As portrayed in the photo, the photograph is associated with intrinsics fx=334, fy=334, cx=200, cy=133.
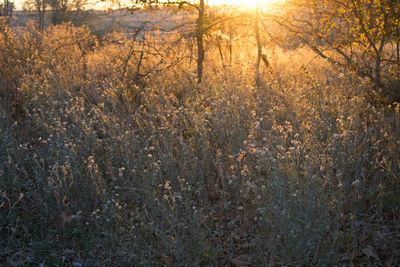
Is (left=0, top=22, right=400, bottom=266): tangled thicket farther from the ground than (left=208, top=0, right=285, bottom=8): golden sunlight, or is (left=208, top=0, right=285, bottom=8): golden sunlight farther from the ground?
(left=208, top=0, right=285, bottom=8): golden sunlight

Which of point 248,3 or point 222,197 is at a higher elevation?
point 248,3

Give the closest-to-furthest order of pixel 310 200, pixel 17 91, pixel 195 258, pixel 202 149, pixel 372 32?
pixel 310 200, pixel 195 258, pixel 202 149, pixel 372 32, pixel 17 91

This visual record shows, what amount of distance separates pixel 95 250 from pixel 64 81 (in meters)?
4.21

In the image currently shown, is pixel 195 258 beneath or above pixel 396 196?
beneath

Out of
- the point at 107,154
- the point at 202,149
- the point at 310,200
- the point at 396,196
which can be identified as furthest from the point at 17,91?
the point at 396,196

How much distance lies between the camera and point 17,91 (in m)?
6.26

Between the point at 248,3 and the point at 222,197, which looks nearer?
the point at 222,197

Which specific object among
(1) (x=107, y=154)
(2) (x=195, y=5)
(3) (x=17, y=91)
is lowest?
(1) (x=107, y=154)

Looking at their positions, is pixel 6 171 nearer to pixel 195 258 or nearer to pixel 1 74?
pixel 195 258

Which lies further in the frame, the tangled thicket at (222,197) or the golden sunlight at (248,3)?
the golden sunlight at (248,3)

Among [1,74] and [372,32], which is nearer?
[372,32]

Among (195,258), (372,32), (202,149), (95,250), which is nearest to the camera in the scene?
(195,258)

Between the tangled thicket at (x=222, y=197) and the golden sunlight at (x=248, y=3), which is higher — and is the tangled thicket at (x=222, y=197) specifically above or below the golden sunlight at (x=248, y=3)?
below

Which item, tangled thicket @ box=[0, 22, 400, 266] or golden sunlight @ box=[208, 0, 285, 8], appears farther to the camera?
golden sunlight @ box=[208, 0, 285, 8]
